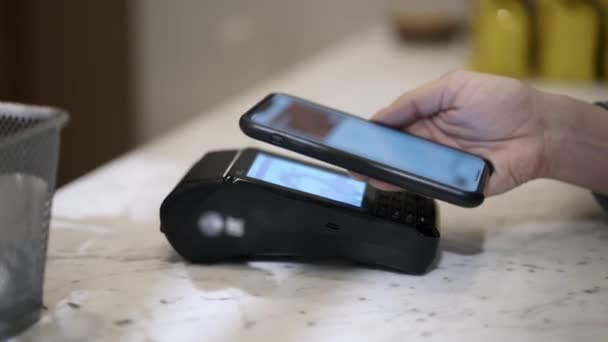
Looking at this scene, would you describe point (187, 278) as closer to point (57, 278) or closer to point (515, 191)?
point (57, 278)

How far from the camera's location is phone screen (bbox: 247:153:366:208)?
1.74 ft

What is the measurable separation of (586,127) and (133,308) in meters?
0.41

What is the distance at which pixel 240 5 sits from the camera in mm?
1670

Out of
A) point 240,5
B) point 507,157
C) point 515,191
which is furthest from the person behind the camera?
point 240,5

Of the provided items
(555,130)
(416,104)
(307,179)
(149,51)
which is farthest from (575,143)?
(149,51)

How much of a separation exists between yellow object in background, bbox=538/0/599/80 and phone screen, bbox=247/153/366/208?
27.1 inches

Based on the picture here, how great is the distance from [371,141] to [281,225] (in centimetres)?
11

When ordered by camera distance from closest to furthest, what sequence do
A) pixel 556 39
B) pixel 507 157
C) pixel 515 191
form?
pixel 507 157 < pixel 515 191 < pixel 556 39

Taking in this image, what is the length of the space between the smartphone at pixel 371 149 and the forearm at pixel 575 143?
0.08 metres

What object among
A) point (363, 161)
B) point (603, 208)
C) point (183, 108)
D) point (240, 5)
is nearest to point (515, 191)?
point (603, 208)

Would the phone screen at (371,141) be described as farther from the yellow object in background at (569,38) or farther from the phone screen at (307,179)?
the yellow object in background at (569,38)

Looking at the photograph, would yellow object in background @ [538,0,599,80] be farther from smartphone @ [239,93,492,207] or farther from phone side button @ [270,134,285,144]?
phone side button @ [270,134,285,144]

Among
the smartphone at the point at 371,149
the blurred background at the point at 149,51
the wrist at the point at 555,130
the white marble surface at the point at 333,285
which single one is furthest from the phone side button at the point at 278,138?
the blurred background at the point at 149,51

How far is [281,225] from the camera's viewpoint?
20.4 inches
